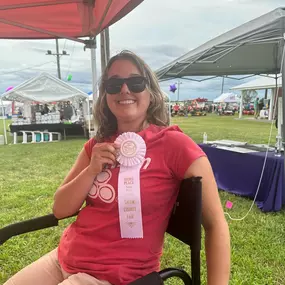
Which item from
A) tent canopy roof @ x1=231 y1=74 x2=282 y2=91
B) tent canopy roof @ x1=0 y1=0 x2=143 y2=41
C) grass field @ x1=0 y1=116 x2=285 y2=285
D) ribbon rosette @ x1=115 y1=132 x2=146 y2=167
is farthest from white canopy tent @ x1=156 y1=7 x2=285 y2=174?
tent canopy roof @ x1=231 y1=74 x2=282 y2=91

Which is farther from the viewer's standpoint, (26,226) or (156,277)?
(26,226)

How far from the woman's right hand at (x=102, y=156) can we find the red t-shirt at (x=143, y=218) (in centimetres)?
5

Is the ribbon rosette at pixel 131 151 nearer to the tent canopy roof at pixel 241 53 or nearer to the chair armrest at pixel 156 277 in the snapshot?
the chair armrest at pixel 156 277

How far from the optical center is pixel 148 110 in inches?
50.8

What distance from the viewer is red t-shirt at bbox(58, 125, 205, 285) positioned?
1.06m

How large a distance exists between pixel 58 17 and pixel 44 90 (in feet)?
28.1

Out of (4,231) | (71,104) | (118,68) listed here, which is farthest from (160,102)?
(71,104)

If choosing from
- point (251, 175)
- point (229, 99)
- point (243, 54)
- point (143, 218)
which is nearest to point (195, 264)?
point (143, 218)

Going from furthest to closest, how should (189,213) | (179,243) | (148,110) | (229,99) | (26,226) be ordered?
1. (229,99)
2. (179,243)
3. (26,226)
4. (148,110)
5. (189,213)

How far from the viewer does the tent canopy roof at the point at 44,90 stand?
32.9 feet

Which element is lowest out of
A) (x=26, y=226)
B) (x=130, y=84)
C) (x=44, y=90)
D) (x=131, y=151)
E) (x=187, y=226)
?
(x=26, y=226)

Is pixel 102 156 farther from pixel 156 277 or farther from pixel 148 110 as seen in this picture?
pixel 156 277

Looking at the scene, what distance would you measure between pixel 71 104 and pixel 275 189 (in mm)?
13568

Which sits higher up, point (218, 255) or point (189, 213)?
point (189, 213)
